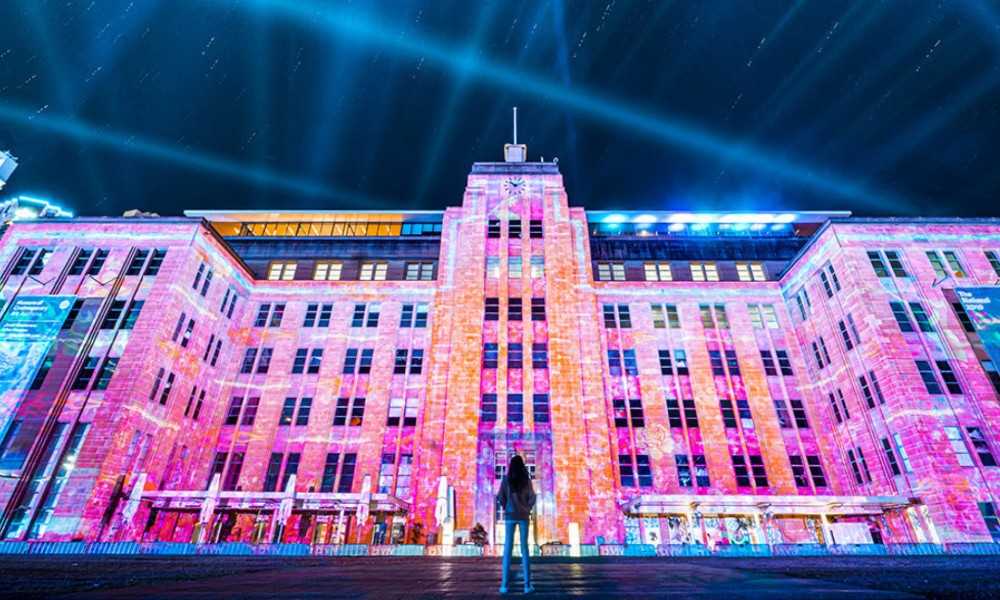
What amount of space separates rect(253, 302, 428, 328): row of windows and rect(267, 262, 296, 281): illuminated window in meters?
3.53

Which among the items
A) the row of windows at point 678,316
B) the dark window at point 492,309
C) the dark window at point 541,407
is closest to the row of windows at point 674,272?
the row of windows at point 678,316

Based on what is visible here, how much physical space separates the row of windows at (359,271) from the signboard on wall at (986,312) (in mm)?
40312

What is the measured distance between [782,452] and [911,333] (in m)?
11.9

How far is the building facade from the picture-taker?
95.9ft

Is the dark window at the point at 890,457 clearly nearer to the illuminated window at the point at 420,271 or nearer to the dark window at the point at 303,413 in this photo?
the illuminated window at the point at 420,271

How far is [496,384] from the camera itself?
37.2m

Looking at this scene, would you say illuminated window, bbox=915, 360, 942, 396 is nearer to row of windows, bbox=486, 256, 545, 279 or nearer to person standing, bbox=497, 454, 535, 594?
row of windows, bbox=486, 256, 545, 279

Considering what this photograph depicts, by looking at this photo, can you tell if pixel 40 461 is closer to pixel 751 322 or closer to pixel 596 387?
pixel 596 387

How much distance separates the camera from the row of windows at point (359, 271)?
149 ft

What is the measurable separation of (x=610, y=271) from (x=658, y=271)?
4.52 metres

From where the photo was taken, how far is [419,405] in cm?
3781

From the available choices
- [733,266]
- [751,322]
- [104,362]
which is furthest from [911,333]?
[104,362]

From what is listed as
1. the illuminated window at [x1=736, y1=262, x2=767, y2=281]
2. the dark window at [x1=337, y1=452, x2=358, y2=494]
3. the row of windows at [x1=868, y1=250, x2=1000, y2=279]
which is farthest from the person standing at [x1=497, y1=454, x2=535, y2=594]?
the illuminated window at [x1=736, y1=262, x2=767, y2=281]

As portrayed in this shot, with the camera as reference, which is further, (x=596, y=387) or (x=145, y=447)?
(x=596, y=387)
